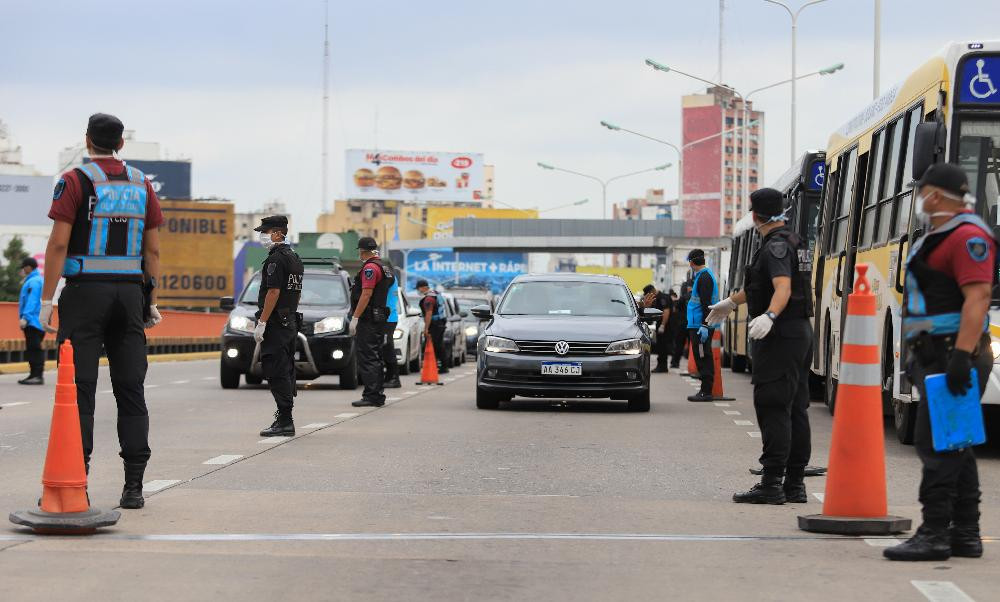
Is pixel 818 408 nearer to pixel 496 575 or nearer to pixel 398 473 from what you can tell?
pixel 398 473

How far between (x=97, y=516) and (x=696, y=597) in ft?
10.0

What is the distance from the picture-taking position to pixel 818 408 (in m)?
20.6

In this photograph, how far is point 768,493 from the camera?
9812 millimetres

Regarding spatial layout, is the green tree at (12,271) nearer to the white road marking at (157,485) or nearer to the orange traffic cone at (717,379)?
the orange traffic cone at (717,379)

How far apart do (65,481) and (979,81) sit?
26.1ft

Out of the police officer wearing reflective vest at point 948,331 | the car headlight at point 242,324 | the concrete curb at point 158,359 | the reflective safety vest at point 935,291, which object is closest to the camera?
the police officer wearing reflective vest at point 948,331

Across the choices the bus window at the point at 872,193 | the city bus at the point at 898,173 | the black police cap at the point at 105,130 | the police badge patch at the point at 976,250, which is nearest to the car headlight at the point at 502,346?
the city bus at the point at 898,173

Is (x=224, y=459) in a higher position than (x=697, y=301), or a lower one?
lower

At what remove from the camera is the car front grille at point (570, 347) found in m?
18.5

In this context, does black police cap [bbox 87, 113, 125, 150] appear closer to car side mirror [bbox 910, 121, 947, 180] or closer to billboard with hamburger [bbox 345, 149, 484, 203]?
car side mirror [bbox 910, 121, 947, 180]

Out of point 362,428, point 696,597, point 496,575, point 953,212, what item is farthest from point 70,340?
point 362,428

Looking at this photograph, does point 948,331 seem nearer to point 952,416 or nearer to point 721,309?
point 952,416

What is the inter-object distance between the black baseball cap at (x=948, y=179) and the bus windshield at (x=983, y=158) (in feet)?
18.9

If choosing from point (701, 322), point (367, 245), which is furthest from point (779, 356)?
point (701, 322)
